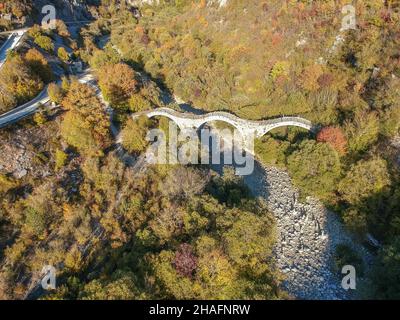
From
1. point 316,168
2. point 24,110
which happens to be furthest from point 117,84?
point 316,168

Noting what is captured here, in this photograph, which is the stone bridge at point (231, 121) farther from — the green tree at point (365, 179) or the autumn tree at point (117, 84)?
the green tree at point (365, 179)

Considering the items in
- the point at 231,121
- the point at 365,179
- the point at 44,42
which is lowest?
the point at 365,179

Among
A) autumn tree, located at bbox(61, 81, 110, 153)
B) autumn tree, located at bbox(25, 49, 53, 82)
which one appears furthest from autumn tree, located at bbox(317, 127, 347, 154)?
autumn tree, located at bbox(25, 49, 53, 82)

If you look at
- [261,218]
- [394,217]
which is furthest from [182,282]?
[394,217]

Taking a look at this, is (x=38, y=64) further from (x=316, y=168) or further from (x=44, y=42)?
(x=316, y=168)

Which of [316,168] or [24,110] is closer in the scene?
[316,168]

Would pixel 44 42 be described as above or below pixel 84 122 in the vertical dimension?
above

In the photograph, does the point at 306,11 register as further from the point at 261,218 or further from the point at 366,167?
the point at 261,218

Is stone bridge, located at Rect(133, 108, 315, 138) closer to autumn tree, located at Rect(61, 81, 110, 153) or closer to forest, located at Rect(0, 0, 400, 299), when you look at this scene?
forest, located at Rect(0, 0, 400, 299)
